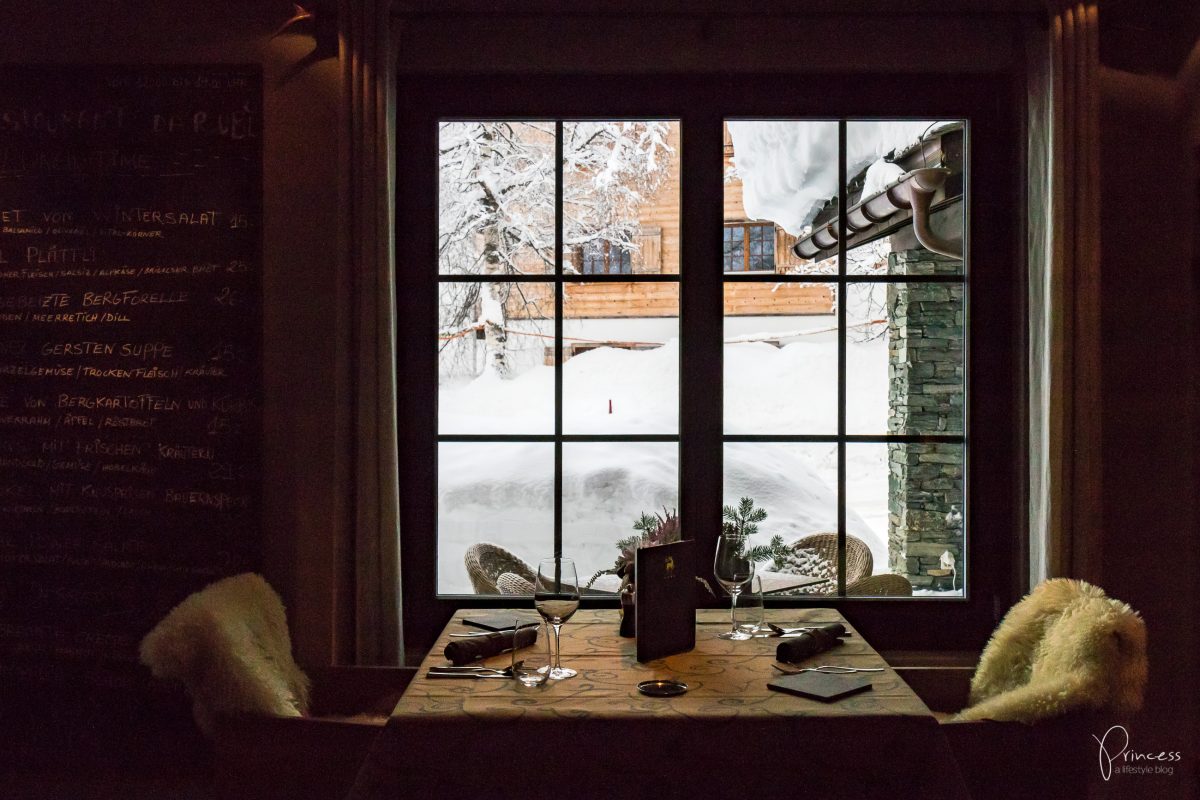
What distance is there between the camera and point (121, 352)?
2.95 meters

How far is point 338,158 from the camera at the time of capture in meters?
2.83

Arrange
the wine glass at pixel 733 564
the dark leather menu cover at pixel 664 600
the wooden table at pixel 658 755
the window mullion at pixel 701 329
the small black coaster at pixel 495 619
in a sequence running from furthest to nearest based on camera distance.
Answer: the window mullion at pixel 701 329 < the small black coaster at pixel 495 619 < the wine glass at pixel 733 564 < the dark leather menu cover at pixel 664 600 < the wooden table at pixel 658 755

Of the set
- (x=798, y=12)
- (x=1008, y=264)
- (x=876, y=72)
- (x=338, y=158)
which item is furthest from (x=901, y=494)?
(x=338, y=158)

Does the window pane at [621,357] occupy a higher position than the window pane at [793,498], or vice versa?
the window pane at [621,357]

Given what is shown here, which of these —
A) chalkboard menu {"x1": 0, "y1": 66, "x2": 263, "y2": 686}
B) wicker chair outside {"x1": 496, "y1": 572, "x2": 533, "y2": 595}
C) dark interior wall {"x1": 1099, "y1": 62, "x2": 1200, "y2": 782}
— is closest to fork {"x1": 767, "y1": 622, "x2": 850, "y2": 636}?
wicker chair outside {"x1": 496, "y1": 572, "x2": 533, "y2": 595}

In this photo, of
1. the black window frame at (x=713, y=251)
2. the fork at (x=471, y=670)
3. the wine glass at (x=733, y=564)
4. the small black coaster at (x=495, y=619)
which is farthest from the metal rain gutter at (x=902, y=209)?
the fork at (x=471, y=670)

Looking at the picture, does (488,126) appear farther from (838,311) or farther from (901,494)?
(901,494)

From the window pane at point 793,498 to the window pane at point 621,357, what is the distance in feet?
1.03

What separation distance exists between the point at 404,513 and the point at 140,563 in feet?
2.89

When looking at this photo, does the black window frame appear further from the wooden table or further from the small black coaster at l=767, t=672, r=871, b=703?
the wooden table

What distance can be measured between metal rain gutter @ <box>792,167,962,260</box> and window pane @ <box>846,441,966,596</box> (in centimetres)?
70

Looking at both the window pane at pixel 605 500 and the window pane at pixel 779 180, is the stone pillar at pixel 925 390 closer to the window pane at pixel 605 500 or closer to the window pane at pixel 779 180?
the window pane at pixel 779 180

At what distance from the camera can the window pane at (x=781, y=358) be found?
3059mm

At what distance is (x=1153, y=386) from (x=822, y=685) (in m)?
1.82
